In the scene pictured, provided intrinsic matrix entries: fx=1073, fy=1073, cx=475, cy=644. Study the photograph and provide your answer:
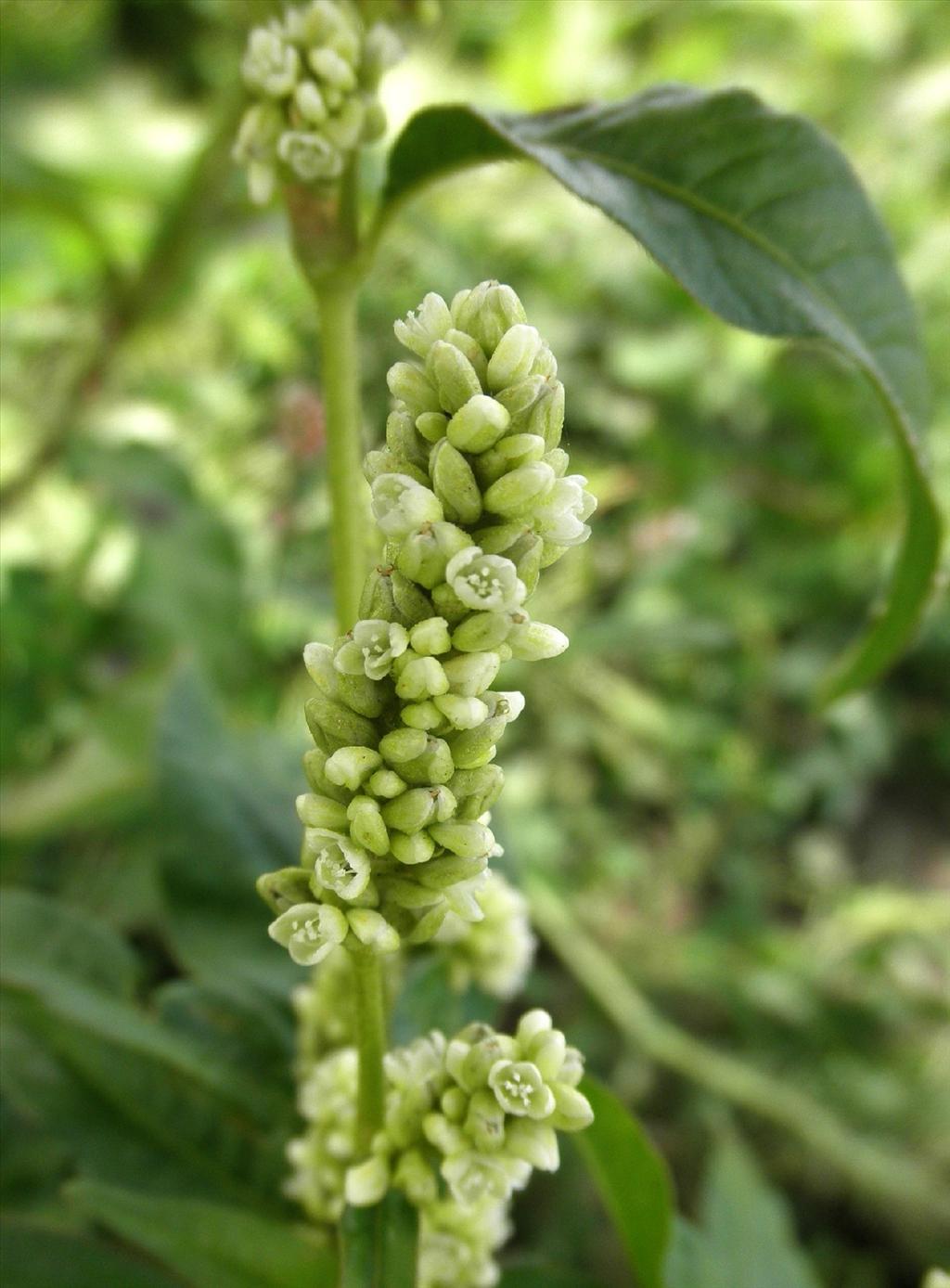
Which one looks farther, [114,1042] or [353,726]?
[114,1042]

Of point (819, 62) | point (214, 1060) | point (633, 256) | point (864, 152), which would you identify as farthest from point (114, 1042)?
point (819, 62)

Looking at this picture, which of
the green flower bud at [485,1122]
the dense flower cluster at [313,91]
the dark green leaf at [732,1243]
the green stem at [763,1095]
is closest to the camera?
the green flower bud at [485,1122]

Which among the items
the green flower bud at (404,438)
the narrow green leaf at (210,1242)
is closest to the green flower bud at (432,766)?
the green flower bud at (404,438)

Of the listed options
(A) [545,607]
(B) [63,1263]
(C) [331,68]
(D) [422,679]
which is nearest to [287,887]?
(D) [422,679]

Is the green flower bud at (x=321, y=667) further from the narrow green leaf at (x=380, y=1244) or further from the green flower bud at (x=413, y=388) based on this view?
the narrow green leaf at (x=380, y=1244)

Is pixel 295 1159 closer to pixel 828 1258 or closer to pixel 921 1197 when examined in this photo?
pixel 921 1197

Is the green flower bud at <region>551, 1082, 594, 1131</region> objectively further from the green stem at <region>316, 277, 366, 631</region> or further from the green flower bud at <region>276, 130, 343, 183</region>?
the green flower bud at <region>276, 130, 343, 183</region>
